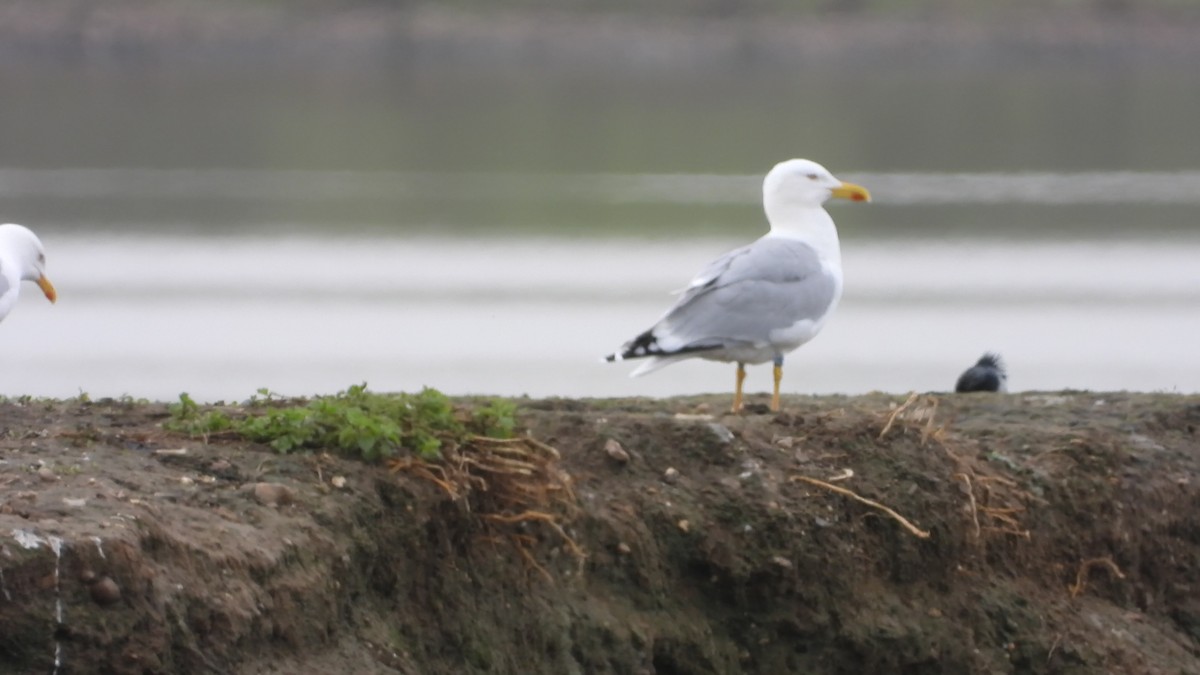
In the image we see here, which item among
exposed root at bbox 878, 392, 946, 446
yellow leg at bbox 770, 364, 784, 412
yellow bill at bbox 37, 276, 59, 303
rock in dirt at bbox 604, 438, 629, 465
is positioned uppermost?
yellow bill at bbox 37, 276, 59, 303

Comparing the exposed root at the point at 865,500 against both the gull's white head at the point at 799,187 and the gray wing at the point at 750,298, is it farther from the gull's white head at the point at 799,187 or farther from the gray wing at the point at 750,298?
the gull's white head at the point at 799,187

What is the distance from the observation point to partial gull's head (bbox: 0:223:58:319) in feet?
25.0

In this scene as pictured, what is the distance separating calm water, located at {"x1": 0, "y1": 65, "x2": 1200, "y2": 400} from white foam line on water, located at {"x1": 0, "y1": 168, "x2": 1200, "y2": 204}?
0.40 feet

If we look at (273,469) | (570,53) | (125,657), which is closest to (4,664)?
(125,657)

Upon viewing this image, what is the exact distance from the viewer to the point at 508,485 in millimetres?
5906

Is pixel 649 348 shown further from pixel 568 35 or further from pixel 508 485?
pixel 568 35

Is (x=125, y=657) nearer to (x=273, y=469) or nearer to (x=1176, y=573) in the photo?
(x=273, y=469)

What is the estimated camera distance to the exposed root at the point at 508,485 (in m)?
5.79

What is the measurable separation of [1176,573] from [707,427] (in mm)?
2121

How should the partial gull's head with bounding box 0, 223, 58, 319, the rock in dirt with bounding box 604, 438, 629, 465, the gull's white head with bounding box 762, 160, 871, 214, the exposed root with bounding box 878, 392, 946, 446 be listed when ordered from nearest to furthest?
the rock in dirt with bounding box 604, 438, 629, 465 < the exposed root with bounding box 878, 392, 946, 446 < the partial gull's head with bounding box 0, 223, 58, 319 < the gull's white head with bounding box 762, 160, 871, 214

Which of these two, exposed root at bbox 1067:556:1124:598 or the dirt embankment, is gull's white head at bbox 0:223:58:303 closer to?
the dirt embankment

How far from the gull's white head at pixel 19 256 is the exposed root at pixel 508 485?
2669 millimetres

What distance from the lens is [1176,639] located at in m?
7.27

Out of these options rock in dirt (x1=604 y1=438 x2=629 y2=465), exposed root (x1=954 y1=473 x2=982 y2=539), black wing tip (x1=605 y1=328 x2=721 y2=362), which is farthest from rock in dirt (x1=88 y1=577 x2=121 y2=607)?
black wing tip (x1=605 y1=328 x2=721 y2=362)
